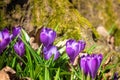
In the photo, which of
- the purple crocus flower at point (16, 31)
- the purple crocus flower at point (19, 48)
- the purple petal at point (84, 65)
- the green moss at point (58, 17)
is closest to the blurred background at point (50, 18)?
the green moss at point (58, 17)

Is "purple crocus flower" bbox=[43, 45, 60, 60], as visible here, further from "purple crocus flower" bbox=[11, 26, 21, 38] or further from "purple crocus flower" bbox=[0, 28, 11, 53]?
"purple crocus flower" bbox=[11, 26, 21, 38]

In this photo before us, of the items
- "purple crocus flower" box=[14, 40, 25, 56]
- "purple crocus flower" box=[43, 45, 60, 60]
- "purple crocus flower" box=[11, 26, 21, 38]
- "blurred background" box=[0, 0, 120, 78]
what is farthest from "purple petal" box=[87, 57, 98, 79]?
"blurred background" box=[0, 0, 120, 78]

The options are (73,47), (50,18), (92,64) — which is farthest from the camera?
(50,18)

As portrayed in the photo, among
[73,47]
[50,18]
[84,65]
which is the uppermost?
[50,18]

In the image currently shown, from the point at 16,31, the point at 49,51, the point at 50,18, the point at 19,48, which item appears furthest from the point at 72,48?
the point at 50,18

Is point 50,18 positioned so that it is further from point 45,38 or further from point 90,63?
point 90,63

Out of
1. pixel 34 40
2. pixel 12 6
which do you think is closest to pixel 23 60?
pixel 34 40
